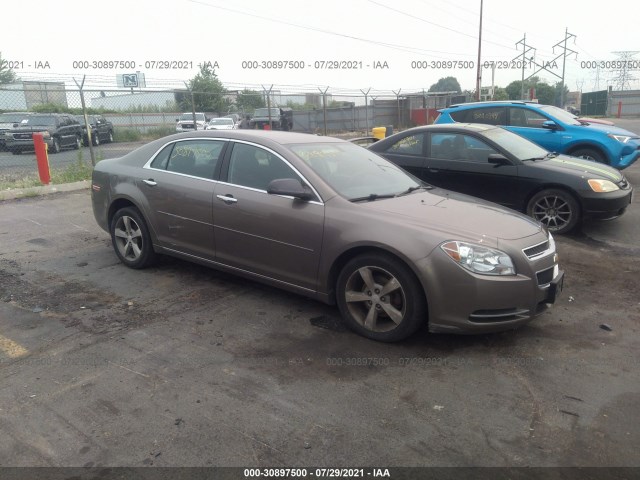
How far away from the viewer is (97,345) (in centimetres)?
382

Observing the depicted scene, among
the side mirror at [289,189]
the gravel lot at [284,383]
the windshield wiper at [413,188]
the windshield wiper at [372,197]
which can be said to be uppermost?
the side mirror at [289,189]

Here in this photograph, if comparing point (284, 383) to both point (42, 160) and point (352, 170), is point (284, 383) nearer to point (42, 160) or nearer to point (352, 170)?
point (352, 170)

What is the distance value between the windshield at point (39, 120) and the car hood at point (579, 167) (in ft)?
57.6

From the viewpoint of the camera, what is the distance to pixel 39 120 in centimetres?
1864

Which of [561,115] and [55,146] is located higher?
[561,115]

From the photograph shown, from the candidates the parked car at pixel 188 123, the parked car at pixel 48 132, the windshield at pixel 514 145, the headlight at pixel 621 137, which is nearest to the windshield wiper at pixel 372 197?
the windshield at pixel 514 145

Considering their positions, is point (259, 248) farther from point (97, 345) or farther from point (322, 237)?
point (97, 345)

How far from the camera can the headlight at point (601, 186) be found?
6.66 metres

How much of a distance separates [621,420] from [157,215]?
13.8 ft

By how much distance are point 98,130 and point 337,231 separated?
21198 millimetres

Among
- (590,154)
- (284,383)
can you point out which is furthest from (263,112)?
(284,383)

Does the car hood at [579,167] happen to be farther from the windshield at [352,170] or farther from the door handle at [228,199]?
the door handle at [228,199]

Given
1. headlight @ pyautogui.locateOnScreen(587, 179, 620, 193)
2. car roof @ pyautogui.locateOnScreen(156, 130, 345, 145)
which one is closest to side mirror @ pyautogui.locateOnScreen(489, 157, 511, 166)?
headlight @ pyautogui.locateOnScreen(587, 179, 620, 193)

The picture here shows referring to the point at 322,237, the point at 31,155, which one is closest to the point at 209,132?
the point at 322,237
